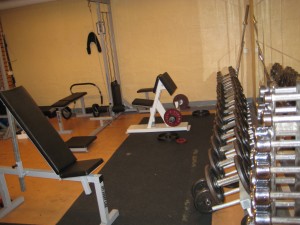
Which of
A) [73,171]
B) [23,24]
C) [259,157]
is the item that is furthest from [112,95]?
[259,157]

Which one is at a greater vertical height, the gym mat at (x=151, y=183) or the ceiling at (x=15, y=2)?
the ceiling at (x=15, y=2)

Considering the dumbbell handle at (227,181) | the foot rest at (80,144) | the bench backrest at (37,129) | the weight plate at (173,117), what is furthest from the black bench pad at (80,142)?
the dumbbell handle at (227,181)

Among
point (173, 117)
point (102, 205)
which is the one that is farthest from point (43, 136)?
point (173, 117)

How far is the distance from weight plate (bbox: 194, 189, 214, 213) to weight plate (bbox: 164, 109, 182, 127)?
5.84 ft

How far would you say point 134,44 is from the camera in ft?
16.2

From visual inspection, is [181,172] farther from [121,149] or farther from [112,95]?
[112,95]

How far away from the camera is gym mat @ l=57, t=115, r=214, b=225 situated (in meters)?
2.17

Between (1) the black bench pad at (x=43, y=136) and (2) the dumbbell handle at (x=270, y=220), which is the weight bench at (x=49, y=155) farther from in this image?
(2) the dumbbell handle at (x=270, y=220)

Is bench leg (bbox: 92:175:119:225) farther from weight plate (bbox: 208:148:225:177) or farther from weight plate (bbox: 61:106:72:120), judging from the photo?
weight plate (bbox: 61:106:72:120)

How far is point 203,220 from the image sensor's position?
205cm

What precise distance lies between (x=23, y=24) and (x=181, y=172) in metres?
3.97

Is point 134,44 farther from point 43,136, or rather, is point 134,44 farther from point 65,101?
point 43,136

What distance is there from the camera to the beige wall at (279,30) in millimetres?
2138

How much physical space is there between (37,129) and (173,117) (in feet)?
6.35
